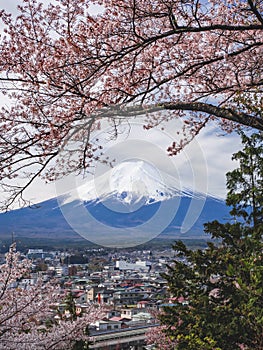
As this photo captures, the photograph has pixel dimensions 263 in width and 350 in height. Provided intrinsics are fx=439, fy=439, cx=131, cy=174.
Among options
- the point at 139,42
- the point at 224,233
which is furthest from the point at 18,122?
the point at 224,233

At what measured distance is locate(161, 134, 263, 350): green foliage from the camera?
370 cm

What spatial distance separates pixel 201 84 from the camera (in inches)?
168

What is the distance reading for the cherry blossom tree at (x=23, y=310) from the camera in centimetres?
448

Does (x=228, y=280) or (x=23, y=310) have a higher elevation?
(x=228, y=280)

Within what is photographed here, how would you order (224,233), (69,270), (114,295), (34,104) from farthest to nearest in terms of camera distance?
(69,270)
(114,295)
(224,233)
(34,104)

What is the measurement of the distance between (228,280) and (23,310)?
6.92ft

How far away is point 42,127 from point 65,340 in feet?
9.01

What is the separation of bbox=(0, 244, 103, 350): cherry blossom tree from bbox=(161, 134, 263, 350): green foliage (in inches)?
51.6

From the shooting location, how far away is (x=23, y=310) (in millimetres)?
4539

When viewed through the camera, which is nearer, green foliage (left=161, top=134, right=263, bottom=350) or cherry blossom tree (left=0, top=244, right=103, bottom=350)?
green foliage (left=161, top=134, right=263, bottom=350)

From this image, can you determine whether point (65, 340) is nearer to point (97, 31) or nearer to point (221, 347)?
point (221, 347)

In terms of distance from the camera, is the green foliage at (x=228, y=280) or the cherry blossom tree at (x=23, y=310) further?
the cherry blossom tree at (x=23, y=310)

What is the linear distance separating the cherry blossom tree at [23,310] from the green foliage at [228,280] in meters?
1.31

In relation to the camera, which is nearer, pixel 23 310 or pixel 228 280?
pixel 228 280
